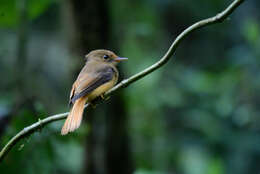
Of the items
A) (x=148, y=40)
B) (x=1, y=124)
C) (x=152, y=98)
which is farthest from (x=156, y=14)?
(x=1, y=124)

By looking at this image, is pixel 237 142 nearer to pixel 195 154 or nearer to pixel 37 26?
pixel 195 154

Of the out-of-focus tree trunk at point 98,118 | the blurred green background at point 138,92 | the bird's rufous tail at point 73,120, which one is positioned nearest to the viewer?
the bird's rufous tail at point 73,120

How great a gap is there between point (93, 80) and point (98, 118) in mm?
849

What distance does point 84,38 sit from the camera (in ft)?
14.3

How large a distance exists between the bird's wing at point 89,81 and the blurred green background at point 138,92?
0.31 meters

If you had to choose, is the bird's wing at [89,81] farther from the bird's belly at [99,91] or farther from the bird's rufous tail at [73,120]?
the bird's rufous tail at [73,120]

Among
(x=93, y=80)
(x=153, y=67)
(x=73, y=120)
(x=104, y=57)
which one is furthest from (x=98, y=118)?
(x=153, y=67)

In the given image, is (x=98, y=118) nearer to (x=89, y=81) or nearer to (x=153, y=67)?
(x=89, y=81)

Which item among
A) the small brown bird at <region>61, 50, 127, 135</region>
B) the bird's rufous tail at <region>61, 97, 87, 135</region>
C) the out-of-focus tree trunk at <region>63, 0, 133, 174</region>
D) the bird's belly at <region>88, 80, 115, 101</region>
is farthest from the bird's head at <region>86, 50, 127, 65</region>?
the bird's rufous tail at <region>61, 97, 87, 135</region>

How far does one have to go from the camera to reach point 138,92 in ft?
19.5

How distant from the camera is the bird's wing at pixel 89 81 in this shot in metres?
3.26

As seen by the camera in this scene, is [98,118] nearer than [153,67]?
No

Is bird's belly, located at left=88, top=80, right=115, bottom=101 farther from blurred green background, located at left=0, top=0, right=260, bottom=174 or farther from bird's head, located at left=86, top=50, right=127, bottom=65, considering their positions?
bird's head, located at left=86, top=50, right=127, bottom=65

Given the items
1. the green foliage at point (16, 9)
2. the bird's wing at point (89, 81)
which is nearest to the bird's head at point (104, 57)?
the bird's wing at point (89, 81)
